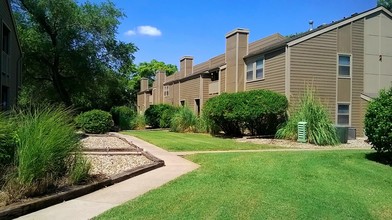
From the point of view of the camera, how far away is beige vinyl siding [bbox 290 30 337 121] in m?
20.2

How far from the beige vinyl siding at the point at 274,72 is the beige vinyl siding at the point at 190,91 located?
35.7ft

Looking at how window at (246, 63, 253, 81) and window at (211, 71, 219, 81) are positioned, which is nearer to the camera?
window at (246, 63, 253, 81)

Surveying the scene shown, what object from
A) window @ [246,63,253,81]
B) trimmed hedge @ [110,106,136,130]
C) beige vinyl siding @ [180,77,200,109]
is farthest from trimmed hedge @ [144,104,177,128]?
window @ [246,63,253,81]

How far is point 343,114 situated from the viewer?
834 inches

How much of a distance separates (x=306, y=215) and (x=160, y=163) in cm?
524

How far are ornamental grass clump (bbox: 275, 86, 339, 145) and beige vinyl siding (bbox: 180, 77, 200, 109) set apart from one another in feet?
50.7

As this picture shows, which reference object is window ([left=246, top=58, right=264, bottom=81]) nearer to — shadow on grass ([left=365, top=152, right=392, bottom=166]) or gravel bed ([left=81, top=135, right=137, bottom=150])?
gravel bed ([left=81, top=135, right=137, bottom=150])

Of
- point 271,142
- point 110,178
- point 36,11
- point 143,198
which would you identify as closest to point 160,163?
point 110,178

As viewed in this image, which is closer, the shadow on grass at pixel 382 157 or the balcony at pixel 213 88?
the shadow on grass at pixel 382 157

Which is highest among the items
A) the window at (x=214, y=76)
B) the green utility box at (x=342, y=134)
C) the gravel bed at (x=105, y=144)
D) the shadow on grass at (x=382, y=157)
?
the window at (x=214, y=76)

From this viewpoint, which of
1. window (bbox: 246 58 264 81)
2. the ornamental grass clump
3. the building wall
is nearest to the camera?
the ornamental grass clump

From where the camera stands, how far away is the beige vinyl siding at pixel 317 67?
20.2 m

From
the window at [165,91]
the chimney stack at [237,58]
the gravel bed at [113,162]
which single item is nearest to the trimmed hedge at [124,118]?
the chimney stack at [237,58]

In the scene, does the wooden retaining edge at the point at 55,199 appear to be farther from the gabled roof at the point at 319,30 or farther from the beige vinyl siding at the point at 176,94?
the beige vinyl siding at the point at 176,94
